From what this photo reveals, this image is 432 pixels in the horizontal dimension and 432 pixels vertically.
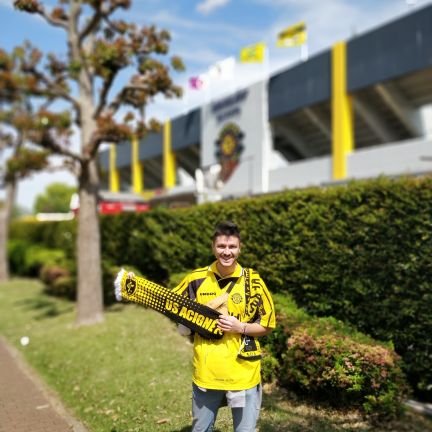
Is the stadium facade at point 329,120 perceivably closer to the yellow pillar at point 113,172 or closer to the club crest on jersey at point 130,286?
the club crest on jersey at point 130,286

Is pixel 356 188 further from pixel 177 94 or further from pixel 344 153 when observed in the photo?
pixel 344 153

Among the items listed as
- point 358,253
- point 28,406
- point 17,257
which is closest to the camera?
point 28,406

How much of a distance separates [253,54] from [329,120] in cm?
495

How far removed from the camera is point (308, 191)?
735cm

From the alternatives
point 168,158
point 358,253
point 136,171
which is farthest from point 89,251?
point 136,171

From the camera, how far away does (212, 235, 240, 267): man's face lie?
334cm

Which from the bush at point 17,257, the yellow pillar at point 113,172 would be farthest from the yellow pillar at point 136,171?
the bush at point 17,257

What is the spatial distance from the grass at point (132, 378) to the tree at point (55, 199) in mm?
73971

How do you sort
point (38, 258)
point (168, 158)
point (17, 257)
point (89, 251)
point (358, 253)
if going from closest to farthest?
point (358, 253) < point (89, 251) < point (38, 258) < point (17, 257) < point (168, 158)

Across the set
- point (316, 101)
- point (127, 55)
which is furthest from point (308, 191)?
point (316, 101)

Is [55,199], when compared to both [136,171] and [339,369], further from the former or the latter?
[339,369]

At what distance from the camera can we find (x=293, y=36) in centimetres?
2323

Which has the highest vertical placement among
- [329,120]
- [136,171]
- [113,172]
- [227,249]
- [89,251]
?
[329,120]

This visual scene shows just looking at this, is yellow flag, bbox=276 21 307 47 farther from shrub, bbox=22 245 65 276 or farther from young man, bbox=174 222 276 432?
young man, bbox=174 222 276 432
